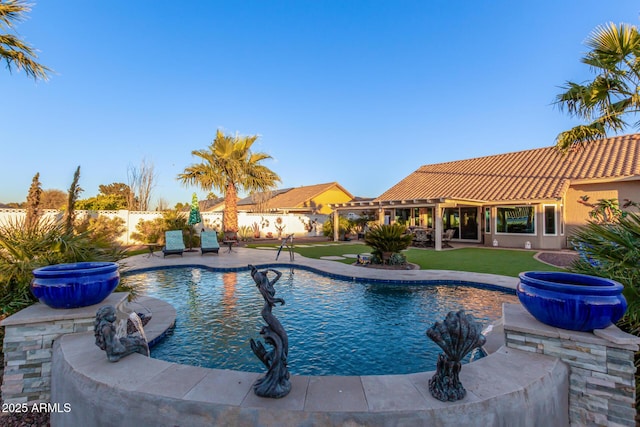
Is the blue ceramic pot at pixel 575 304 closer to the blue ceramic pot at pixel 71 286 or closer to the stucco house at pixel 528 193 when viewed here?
the blue ceramic pot at pixel 71 286

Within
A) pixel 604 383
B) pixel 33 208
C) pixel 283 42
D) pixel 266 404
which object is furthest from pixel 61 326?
pixel 283 42

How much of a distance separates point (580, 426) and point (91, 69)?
17884 mm

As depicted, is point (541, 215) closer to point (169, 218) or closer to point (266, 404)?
point (266, 404)

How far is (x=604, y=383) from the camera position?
2.79 metres

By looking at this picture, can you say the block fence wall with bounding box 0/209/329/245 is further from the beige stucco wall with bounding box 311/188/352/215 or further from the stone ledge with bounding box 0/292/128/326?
the stone ledge with bounding box 0/292/128/326

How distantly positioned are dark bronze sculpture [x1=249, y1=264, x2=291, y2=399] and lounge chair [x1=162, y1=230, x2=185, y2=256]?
12.1m

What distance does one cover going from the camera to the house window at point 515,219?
1617 cm

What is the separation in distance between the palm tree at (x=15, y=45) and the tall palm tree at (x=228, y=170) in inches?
415

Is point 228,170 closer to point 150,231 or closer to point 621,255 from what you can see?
point 150,231

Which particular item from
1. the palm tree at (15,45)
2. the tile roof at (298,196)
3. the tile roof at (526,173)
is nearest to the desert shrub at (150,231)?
the palm tree at (15,45)

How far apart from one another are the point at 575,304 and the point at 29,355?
5573 mm

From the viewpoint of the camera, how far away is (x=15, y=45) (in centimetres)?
767

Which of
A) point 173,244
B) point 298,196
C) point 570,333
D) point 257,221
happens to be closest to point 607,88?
point 570,333

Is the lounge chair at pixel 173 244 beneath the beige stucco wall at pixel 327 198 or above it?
beneath
